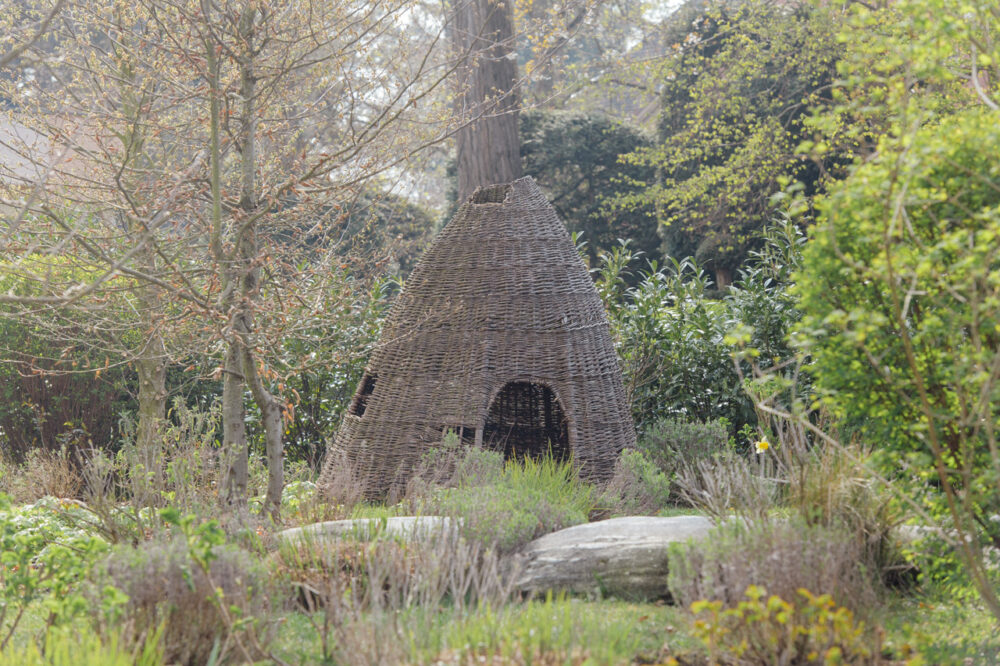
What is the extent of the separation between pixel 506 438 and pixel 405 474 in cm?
141

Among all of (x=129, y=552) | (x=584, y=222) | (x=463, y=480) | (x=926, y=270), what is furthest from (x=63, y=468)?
(x=584, y=222)

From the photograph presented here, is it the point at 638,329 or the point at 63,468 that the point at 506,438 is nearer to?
the point at 638,329

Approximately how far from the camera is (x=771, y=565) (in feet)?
10.9

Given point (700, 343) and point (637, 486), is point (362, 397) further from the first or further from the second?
point (700, 343)

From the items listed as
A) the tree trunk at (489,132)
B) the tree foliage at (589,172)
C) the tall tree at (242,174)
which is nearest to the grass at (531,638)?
the tall tree at (242,174)

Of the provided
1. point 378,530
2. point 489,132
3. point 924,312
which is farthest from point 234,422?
point 489,132

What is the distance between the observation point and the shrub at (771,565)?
3.33 metres

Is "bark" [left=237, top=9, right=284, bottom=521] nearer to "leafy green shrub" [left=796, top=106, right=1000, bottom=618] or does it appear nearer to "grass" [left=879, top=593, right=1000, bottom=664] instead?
"leafy green shrub" [left=796, top=106, right=1000, bottom=618]

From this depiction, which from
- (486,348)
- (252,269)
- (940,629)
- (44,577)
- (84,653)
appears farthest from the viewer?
(486,348)

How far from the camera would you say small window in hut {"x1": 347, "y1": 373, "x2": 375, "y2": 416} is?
6809mm

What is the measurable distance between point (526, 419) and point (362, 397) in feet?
5.29

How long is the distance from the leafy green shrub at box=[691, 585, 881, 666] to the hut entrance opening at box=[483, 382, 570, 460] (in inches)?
174

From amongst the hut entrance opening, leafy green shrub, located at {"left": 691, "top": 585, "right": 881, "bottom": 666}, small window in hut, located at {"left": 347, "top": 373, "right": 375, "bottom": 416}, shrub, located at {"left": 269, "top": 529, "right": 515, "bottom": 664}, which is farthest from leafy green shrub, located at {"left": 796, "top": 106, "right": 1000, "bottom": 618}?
the hut entrance opening

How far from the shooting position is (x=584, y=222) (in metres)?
13.8
